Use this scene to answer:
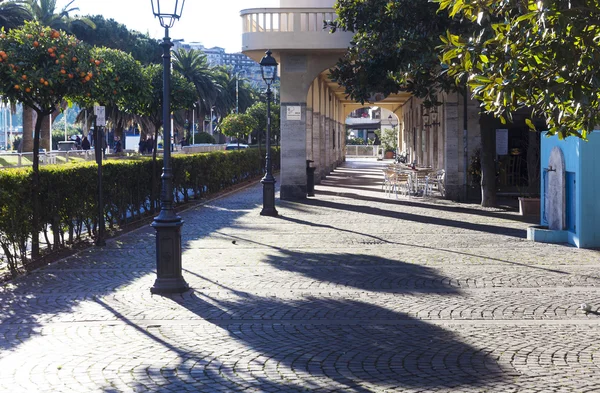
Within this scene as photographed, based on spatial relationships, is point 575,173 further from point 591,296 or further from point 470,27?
point 470,27

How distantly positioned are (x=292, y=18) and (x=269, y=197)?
7.17 m

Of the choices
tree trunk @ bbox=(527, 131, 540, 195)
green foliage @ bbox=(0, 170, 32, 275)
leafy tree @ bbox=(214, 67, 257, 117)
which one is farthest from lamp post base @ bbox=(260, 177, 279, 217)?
leafy tree @ bbox=(214, 67, 257, 117)

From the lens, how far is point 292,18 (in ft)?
82.9

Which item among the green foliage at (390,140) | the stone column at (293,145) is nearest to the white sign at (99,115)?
the stone column at (293,145)

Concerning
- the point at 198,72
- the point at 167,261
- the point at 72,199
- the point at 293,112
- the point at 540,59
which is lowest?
the point at 167,261

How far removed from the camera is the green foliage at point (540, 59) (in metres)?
6.90

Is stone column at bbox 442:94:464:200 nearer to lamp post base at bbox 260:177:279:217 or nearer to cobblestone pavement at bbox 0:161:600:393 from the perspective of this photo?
lamp post base at bbox 260:177:279:217

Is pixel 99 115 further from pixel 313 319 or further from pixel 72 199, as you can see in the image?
pixel 313 319

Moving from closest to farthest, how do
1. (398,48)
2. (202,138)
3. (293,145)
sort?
1. (398,48)
2. (293,145)
3. (202,138)

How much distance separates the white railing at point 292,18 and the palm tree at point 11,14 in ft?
73.6

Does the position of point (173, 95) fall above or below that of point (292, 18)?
below

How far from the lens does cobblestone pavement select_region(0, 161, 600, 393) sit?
6.49m

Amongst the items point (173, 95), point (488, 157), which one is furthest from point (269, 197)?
point (488, 157)

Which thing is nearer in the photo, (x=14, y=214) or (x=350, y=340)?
(x=350, y=340)
